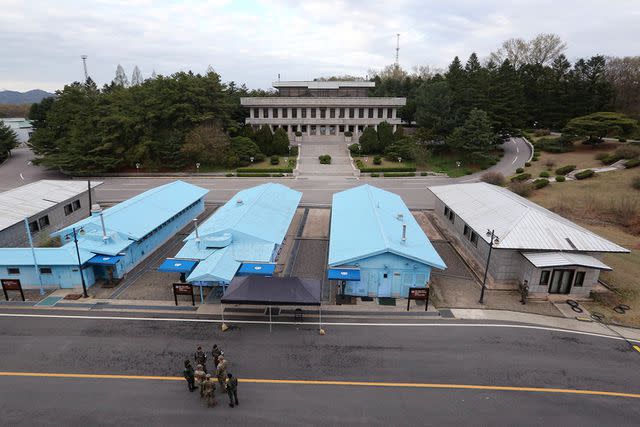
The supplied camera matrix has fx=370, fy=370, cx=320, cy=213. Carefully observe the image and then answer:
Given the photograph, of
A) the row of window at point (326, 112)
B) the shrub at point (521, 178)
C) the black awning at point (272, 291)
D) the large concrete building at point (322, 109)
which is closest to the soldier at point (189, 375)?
the black awning at point (272, 291)

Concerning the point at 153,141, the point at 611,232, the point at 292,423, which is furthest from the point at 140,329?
the point at 153,141

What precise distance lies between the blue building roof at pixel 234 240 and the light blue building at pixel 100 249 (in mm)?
4128

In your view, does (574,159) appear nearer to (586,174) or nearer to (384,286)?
(586,174)

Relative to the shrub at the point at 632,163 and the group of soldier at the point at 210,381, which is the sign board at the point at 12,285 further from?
the shrub at the point at 632,163

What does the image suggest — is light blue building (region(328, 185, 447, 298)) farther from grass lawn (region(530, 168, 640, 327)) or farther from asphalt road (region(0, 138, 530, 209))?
asphalt road (region(0, 138, 530, 209))

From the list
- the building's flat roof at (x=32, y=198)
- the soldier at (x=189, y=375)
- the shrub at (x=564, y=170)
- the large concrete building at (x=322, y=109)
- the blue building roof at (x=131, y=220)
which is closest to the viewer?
the soldier at (x=189, y=375)

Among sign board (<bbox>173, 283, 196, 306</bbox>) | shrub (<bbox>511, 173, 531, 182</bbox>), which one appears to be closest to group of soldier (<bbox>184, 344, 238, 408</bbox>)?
sign board (<bbox>173, 283, 196, 306</bbox>)

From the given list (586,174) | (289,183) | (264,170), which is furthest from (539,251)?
(264,170)

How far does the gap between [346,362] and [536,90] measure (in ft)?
260

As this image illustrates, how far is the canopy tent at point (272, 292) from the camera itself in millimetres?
17875

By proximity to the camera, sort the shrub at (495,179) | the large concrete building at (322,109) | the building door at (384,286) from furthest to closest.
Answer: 1. the large concrete building at (322,109)
2. the shrub at (495,179)
3. the building door at (384,286)

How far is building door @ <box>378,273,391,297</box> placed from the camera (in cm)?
2170

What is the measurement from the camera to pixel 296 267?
84.6 feet

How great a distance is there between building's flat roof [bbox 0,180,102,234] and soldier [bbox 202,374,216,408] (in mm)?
21197
